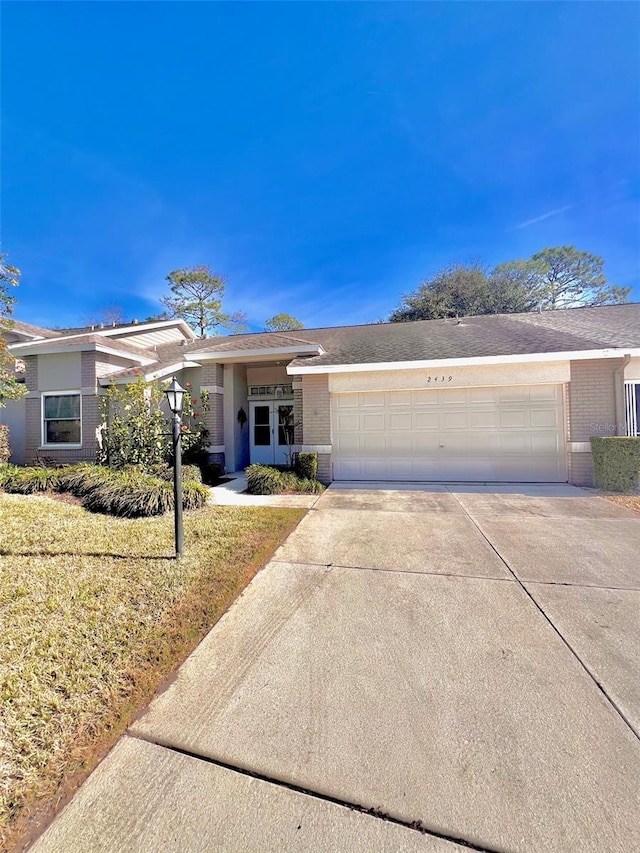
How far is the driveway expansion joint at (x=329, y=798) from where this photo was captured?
1.48 m

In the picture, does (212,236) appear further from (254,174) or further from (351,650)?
(351,650)

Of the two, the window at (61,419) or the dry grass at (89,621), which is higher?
the window at (61,419)

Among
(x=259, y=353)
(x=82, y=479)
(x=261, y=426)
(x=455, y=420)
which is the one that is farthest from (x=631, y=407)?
→ (x=82, y=479)

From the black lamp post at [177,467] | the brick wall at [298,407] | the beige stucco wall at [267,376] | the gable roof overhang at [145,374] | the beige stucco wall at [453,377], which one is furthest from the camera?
the beige stucco wall at [267,376]

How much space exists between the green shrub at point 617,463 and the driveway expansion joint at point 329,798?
8580 millimetres

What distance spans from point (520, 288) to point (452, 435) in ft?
66.1

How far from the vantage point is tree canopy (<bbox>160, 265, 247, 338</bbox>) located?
1069 inches

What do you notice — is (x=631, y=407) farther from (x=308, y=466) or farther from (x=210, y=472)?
(x=210, y=472)

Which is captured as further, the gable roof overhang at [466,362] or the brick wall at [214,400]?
the brick wall at [214,400]

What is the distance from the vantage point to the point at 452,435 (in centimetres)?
915

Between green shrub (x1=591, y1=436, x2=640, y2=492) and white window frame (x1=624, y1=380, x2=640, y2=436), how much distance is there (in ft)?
3.25

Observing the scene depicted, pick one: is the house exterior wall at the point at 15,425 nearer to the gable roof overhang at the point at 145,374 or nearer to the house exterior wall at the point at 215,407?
the gable roof overhang at the point at 145,374

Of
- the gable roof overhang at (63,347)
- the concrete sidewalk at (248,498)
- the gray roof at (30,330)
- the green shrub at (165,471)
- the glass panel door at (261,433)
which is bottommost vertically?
the concrete sidewalk at (248,498)

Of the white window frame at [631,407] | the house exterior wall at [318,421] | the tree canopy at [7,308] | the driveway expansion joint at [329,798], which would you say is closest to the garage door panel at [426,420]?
the house exterior wall at [318,421]
